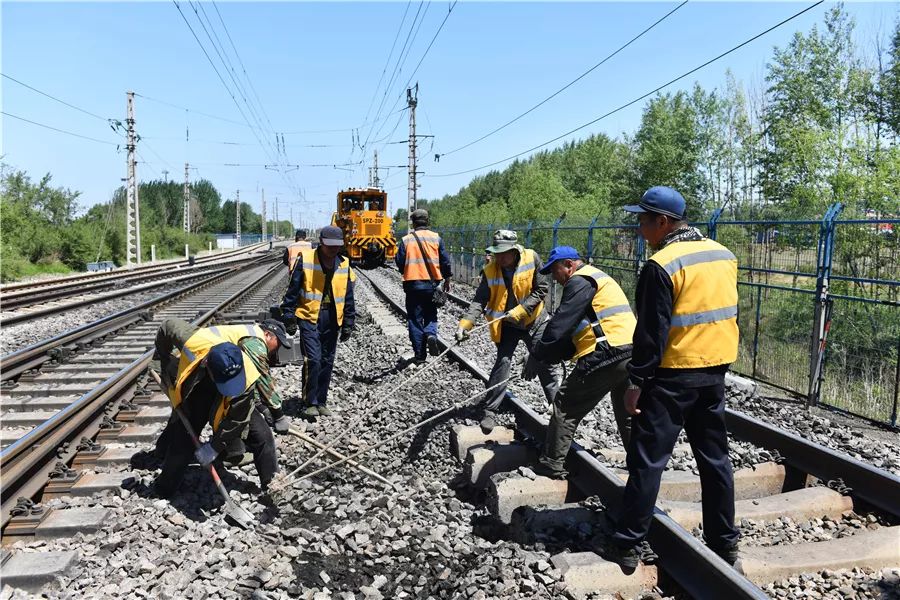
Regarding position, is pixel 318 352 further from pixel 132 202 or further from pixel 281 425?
pixel 132 202

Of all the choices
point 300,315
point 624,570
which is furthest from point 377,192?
point 624,570

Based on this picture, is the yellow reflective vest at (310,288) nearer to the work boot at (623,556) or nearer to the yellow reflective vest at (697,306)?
the work boot at (623,556)

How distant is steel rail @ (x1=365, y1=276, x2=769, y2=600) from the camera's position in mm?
→ 3010

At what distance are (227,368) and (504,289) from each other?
2.67 m

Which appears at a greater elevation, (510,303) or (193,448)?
(510,303)

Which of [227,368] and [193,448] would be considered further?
[193,448]

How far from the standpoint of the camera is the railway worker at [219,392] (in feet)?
14.6

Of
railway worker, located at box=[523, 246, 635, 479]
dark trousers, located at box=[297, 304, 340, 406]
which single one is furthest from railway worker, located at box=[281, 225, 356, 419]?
railway worker, located at box=[523, 246, 635, 479]

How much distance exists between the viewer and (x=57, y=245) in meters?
37.0

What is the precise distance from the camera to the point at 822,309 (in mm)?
7852

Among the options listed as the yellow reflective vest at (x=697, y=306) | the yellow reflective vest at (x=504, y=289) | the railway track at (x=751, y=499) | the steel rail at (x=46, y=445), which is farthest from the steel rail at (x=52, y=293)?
the yellow reflective vest at (x=697, y=306)

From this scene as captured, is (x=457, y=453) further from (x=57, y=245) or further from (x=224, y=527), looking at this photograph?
(x=57, y=245)

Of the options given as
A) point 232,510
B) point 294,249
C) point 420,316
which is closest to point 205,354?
point 232,510

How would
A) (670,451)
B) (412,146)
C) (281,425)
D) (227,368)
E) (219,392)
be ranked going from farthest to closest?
(412,146) < (281,425) < (219,392) < (227,368) < (670,451)
